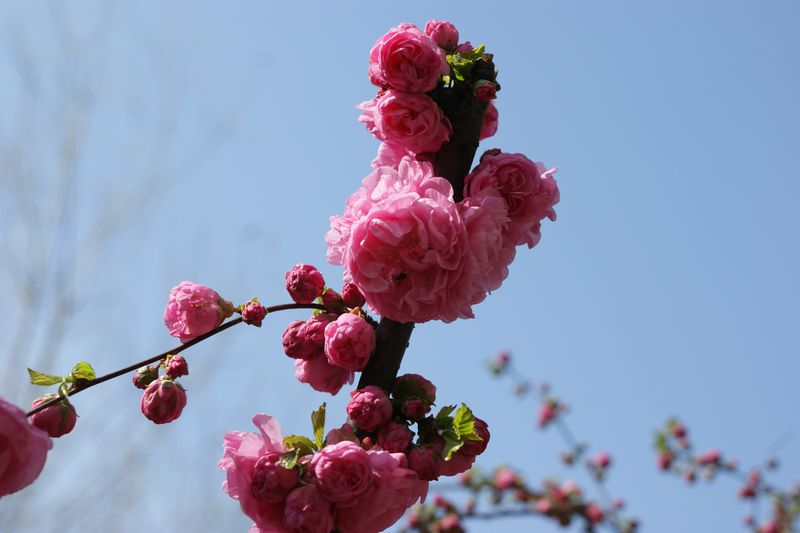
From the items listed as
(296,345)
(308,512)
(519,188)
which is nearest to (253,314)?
(296,345)

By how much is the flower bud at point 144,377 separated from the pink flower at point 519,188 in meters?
0.53

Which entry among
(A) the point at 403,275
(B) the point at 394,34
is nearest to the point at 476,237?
(A) the point at 403,275

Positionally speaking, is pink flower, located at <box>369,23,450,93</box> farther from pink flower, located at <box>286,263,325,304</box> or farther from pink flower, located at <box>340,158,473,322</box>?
pink flower, located at <box>286,263,325,304</box>

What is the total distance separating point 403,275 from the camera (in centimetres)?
109

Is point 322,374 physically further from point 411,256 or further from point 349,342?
point 411,256

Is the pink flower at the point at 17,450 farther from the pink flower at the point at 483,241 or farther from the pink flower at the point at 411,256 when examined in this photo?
the pink flower at the point at 483,241

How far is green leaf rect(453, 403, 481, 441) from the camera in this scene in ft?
3.52

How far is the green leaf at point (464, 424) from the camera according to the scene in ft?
3.52

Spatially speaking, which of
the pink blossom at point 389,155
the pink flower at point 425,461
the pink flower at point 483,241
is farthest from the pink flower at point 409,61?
the pink flower at point 425,461

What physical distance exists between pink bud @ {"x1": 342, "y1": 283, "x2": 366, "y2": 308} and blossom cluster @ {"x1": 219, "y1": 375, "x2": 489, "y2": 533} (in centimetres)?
15

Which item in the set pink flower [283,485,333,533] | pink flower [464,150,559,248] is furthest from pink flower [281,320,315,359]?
pink flower [464,150,559,248]

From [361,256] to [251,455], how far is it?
0.32 meters

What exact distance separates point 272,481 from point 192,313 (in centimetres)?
28

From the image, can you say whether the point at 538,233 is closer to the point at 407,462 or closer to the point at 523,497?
the point at 407,462
